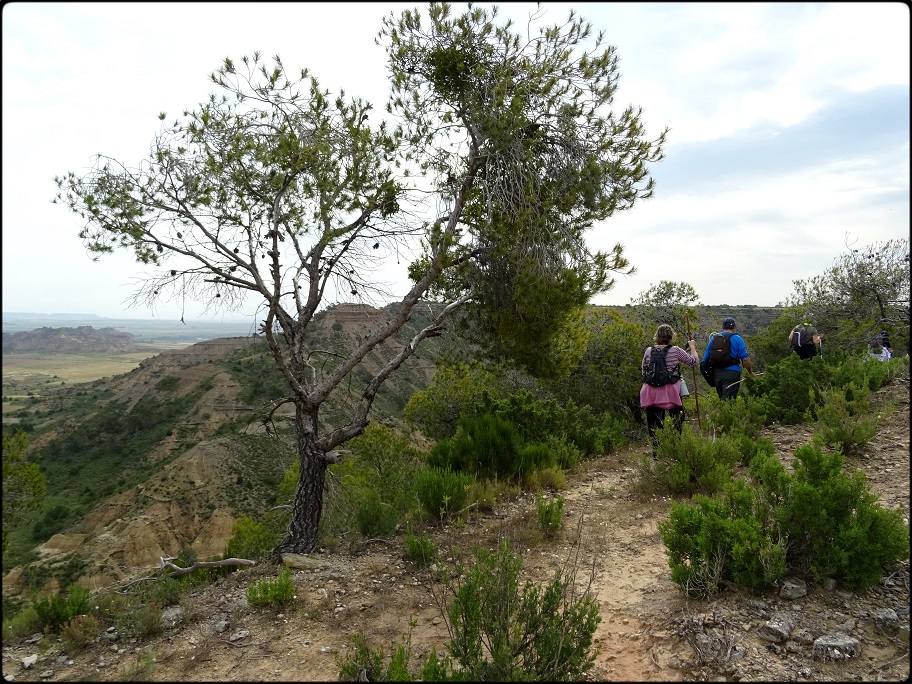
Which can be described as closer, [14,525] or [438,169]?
[14,525]

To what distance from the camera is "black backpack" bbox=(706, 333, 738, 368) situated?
774 centimetres

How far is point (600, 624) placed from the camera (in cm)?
339

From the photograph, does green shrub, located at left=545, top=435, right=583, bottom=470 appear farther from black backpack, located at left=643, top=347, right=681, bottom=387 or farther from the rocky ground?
the rocky ground

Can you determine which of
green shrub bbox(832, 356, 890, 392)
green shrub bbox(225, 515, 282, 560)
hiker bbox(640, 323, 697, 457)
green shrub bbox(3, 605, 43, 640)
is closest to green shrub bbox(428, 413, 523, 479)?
hiker bbox(640, 323, 697, 457)

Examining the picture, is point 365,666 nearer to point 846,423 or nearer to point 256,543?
point 846,423

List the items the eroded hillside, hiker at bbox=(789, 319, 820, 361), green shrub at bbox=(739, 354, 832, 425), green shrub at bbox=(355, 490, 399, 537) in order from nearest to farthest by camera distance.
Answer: green shrub at bbox=(355, 490, 399, 537)
green shrub at bbox=(739, 354, 832, 425)
hiker at bbox=(789, 319, 820, 361)
the eroded hillside

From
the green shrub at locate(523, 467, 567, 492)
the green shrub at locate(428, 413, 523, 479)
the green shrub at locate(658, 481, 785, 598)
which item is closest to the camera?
the green shrub at locate(658, 481, 785, 598)

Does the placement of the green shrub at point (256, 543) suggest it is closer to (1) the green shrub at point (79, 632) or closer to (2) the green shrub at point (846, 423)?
(1) the green shrub at point (79, 632)

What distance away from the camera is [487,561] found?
10.1 feet

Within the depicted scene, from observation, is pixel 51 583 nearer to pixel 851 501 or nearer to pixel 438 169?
pixel 438 169

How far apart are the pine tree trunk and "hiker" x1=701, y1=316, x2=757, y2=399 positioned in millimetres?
5774

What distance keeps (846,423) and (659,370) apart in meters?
2.05

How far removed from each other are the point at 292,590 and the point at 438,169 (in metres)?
4.78

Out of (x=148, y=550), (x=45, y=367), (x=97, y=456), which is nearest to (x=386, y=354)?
(x=148, y=550)
